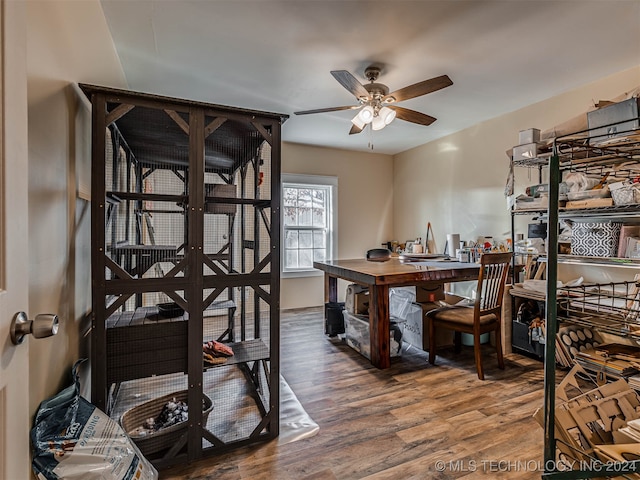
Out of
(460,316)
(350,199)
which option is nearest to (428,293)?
(460,316)

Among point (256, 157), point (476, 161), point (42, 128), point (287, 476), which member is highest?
point (476, 161)

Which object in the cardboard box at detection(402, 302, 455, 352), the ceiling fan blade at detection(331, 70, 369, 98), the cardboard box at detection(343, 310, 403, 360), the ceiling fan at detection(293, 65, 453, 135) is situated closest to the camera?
the ceiling fan blade at detection(331, 70, 369, 98)

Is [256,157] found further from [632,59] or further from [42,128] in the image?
[632,59]

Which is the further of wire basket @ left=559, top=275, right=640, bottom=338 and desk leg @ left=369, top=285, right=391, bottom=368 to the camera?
desk leg @ left=369, top=285, right=391, bottom=368

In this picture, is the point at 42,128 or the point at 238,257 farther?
the point at 238,257

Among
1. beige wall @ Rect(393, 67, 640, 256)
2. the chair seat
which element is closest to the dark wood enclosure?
the chair seat

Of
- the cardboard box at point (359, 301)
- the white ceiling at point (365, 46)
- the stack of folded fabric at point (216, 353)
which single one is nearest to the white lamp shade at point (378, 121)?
the white ceiling at point (365, 46)

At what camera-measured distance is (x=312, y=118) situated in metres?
3.80

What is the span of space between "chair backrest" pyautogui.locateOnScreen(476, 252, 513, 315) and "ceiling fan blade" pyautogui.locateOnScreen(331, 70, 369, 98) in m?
1.59

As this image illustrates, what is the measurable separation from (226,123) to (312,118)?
2.20 m

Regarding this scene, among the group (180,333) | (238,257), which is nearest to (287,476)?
(180,333)

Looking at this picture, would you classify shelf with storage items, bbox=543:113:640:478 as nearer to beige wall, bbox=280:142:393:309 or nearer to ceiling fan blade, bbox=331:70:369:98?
ceiling fan blade, bbox=331:70:369:98

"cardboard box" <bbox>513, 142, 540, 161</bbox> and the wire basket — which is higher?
"cardboard box" <bbox>513, 142, 540, 161</bbox>

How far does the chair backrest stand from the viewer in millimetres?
2510
